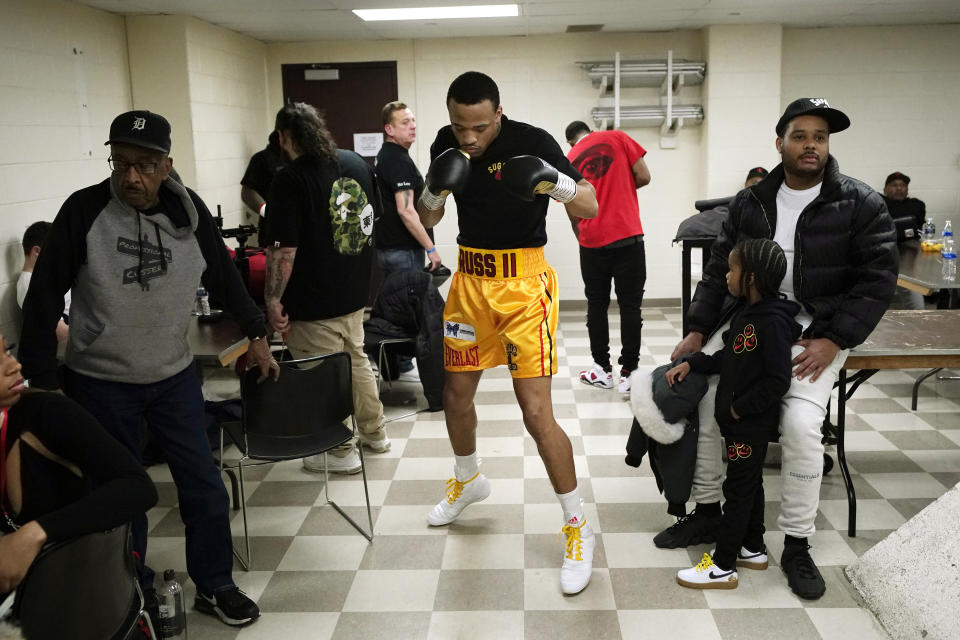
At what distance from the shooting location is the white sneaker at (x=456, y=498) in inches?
127

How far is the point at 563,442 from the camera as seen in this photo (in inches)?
111

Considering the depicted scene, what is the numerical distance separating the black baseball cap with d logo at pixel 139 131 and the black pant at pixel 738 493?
200cm

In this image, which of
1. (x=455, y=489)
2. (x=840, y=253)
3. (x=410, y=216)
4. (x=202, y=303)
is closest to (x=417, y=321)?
(x=410, y=216)

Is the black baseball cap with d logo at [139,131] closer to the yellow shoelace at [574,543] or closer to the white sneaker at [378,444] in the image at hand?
the yellow shoelace at [574,543]

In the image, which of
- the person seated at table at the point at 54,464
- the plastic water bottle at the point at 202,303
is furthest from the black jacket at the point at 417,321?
the person seated at table at the point at 54,464

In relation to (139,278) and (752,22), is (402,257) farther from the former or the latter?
(752,22)

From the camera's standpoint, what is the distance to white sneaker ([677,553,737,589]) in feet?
8.91

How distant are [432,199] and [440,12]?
12.4ft

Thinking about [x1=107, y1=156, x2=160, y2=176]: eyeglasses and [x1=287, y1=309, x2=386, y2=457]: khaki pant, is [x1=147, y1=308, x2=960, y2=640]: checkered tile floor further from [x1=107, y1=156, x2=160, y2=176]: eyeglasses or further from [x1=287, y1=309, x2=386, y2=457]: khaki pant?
[x1=107, y1=156, x2=160, y2=176]: eyeglasses

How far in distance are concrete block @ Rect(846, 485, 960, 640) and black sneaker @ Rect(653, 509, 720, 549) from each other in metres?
0.52

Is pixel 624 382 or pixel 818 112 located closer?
pixel 818 112

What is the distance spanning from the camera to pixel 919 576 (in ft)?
8.07

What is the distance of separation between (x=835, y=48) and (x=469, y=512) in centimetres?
601

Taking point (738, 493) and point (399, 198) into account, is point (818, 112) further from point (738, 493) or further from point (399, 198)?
point (399, 198)
